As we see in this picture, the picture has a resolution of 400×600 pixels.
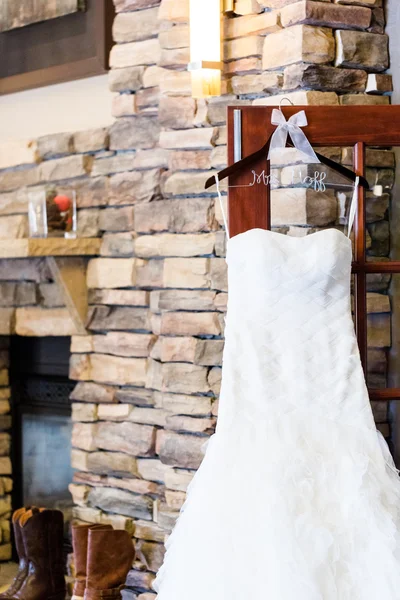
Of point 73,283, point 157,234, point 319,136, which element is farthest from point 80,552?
point 319,136

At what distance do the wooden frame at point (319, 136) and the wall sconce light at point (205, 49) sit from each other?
31 centimetres

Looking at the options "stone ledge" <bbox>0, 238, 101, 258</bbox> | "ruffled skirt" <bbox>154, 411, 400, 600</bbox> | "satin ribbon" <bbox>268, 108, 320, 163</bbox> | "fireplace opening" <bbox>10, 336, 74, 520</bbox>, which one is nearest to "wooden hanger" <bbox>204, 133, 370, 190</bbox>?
"satin ribbon" <bbox>268, 108, 320, 163</bbox>

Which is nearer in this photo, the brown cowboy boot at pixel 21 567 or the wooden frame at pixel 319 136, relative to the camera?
the wooden frame at pixel 319 136

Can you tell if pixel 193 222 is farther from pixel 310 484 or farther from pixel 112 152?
pixel 310 484

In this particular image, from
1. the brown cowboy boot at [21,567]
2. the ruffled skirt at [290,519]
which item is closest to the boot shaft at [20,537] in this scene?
the brown cowboy boot at [21,567]

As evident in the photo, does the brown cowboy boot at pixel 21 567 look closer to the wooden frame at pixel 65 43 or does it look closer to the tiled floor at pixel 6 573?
the tiled floor at pixel 6 573

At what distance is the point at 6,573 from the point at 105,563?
0.83 m

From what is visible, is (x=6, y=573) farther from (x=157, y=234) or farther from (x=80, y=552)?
(x=157, y=234)

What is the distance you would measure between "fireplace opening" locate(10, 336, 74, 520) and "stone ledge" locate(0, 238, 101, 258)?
45 centimetres

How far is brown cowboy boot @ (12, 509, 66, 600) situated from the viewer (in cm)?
263

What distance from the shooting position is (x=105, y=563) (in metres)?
2.41

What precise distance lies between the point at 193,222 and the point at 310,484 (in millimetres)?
963

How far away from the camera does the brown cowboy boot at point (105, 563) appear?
241 cm

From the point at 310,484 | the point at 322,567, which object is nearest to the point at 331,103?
the point at 310,484
